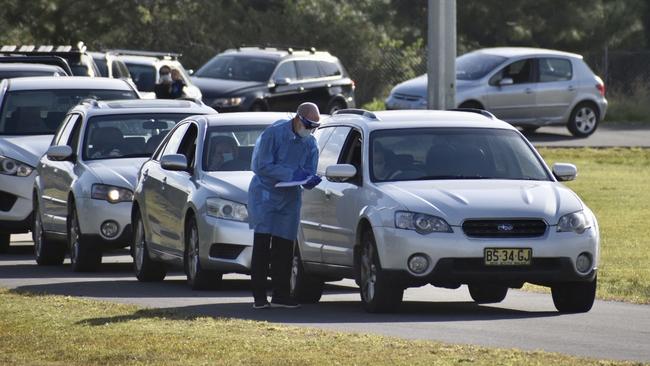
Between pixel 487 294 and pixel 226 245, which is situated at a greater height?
pixel 226 245

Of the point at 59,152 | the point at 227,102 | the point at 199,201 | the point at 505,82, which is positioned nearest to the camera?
the point at 199,201

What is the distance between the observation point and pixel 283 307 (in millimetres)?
14992

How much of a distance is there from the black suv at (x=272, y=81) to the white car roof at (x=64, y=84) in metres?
13.5

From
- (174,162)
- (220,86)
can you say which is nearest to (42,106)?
(174,162)

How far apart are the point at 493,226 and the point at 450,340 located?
6.54 ft

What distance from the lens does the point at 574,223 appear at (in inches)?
553

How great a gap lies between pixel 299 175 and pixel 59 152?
5742mm

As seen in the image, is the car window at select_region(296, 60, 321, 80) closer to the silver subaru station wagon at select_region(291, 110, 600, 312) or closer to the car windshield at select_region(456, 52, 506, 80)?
the car windshield at select_region(456, 52, 506, 80)

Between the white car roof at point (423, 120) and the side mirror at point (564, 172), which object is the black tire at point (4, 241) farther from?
the side mirror at point (564, 172)

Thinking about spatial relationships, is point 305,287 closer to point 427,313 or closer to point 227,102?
point 427,313

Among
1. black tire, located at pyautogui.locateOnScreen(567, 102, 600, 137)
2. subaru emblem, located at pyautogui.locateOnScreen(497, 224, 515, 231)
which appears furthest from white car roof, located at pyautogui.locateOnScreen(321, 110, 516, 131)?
black tire, located at pyautogui.locateOnScreen(567, 102, 600, 137)

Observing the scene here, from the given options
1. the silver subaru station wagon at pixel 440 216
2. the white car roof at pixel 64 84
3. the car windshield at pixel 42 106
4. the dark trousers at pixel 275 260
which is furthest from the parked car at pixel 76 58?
the dark trousers at pixel 275 260

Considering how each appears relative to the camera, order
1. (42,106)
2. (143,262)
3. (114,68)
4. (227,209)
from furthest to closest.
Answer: (114,68), (42,106), (143,262), (227,209)

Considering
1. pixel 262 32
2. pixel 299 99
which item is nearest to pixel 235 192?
pixel 299 99
